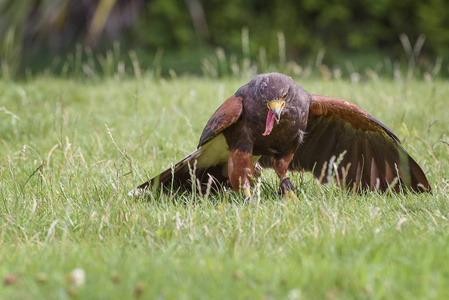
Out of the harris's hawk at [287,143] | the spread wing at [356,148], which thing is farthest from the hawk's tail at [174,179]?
the spread wing at [356,148]

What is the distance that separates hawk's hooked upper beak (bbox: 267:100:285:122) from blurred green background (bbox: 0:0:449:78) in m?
6.94

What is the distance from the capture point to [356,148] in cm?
405

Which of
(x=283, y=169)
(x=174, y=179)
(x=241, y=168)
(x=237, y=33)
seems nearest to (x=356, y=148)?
(x=283, y=169)

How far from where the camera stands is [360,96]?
6.52m

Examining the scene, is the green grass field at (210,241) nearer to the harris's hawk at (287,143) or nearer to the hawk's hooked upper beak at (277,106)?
the harris's hawk at (287,143)

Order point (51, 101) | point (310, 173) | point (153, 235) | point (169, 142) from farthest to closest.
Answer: point (51, 101) < point (169, 142) < point (310, 173) < point (153, 235)

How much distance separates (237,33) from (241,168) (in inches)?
300

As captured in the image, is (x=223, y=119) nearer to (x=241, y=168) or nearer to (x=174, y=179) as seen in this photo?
(x=241, y=168)

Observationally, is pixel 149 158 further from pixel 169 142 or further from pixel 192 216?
pixel 192 216

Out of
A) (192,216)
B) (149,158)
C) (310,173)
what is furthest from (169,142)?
(192,216)

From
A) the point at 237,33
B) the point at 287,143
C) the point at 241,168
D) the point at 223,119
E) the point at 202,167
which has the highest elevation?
the point at 223,119

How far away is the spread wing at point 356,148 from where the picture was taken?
368 centimetres

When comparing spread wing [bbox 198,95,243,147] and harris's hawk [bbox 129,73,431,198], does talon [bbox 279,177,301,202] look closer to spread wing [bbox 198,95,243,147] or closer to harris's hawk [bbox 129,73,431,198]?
harris's hawk [bbox 129,73,431,198]

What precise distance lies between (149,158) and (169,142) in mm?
534
